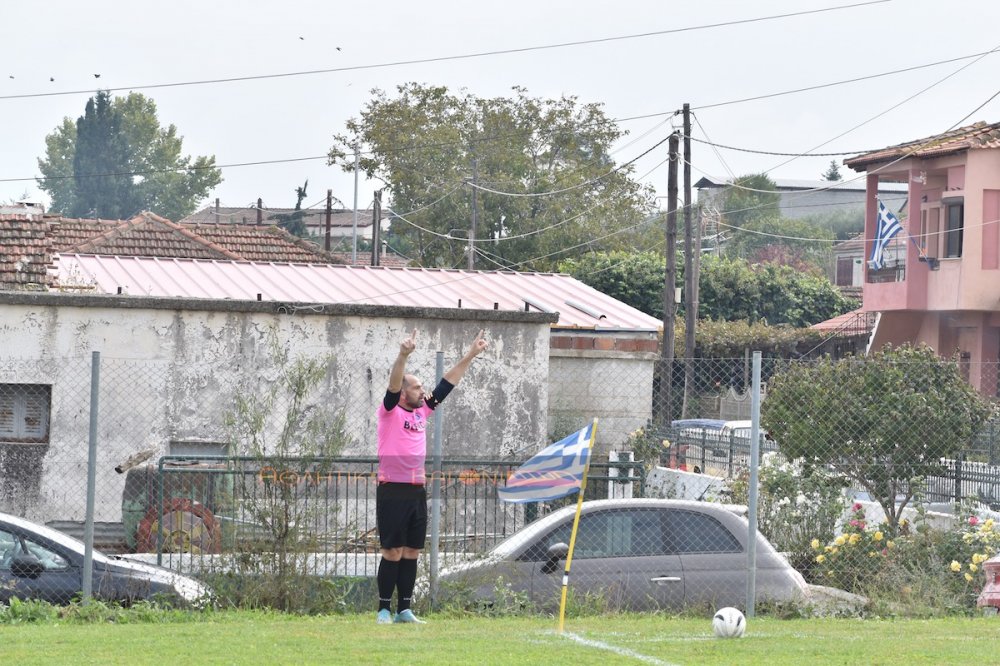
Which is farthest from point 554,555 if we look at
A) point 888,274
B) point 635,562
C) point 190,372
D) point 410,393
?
point 888,274

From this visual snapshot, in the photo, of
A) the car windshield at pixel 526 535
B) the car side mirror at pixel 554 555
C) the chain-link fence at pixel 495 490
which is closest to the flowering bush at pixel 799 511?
the chain-link fence at pixel 495 490

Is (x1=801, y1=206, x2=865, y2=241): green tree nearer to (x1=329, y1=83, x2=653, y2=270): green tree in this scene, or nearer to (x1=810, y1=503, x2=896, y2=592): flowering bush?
(x1=329, y1=83, x2=653, y2=270): green tree

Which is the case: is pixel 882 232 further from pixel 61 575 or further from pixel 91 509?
pixel 91 509

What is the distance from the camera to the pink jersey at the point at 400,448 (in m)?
9.73

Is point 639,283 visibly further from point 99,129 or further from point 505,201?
point 99,129

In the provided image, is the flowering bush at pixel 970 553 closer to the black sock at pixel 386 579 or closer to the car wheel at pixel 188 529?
the black sock at pixel 386 579

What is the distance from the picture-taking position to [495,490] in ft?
42.9

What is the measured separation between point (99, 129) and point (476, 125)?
5852 cm

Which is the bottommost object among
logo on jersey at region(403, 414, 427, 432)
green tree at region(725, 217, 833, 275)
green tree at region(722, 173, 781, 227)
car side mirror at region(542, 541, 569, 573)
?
car side mirror at region(542, 541, 569, 573)

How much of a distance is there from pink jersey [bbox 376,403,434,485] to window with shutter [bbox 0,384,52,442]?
751 centimetres

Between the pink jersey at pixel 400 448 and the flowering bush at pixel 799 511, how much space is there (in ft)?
15.9

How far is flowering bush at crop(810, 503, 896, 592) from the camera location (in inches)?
491

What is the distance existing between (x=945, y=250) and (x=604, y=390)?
21.4 meters

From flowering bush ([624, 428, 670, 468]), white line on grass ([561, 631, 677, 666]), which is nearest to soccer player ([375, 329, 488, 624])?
white line on grass ([561, 631, 677, 666])
